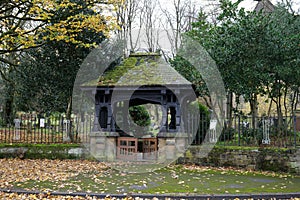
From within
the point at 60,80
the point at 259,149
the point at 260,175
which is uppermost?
the point at 60,80

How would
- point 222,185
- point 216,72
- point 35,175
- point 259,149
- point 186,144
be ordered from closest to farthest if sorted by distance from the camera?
point 222,185, point 35,175, point 259,149, point 186,144, point 216,72


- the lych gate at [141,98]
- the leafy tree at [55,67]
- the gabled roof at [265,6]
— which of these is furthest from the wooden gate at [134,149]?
the gabled roof at [265,6]

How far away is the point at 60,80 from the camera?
14.1 m

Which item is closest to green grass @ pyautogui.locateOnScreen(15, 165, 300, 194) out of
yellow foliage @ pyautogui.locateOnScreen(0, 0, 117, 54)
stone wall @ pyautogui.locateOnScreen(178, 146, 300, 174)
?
stone wall @ pyautogui.locateOnScreen(178, 146, 300, 174)

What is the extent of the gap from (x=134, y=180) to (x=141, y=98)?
3.68 metres

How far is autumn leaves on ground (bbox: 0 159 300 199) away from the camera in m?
6.94

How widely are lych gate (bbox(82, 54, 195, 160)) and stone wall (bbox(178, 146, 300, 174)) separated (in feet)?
1.84

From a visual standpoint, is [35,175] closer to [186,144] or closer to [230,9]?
[186,144]

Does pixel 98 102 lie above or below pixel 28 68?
below

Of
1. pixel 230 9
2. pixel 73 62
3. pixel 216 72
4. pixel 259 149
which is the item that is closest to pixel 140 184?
pixel 259 149

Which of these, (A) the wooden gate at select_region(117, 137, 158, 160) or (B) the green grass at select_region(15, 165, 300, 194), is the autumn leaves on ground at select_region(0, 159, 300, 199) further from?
(A) the wooden gate at select_region(117, 137, 158, 160)

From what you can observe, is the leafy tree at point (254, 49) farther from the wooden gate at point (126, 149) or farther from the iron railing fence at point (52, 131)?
the iron railing fence at point (52, 131)

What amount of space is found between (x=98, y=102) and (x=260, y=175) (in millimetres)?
5611

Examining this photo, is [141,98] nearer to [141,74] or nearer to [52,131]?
[141,74]
